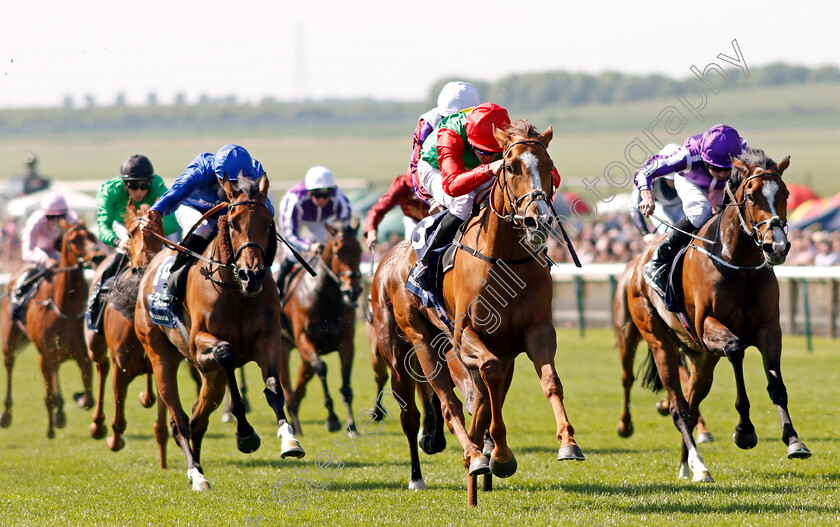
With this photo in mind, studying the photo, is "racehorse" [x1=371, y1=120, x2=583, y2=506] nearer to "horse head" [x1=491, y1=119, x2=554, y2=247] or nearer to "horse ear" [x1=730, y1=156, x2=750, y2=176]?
"horse head" [x1=491, y1=119, x2=554, y2=247]

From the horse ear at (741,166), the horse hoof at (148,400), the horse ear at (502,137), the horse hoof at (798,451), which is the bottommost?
the horse hoof at (148,400)

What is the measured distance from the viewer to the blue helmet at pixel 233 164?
658cm

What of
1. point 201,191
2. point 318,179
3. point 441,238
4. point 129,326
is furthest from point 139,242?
point 318,179

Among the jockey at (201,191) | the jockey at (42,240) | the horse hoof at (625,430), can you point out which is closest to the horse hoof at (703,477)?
the horse hoof at (625,430)

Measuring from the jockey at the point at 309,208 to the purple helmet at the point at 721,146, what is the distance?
13.4 ft

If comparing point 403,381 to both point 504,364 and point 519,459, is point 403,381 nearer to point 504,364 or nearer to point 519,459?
point 504,364

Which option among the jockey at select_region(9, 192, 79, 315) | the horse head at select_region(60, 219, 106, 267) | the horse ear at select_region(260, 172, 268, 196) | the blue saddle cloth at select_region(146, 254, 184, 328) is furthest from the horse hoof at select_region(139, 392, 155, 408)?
the horse ear at select_region(260, 172, 268, 196)

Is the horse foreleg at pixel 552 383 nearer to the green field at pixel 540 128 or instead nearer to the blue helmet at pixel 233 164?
the blue helmet at pixel 233 164

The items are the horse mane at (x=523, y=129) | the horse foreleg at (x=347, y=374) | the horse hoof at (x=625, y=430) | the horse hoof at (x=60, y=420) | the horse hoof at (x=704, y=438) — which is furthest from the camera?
the horse hoof at (x=60, y=420)

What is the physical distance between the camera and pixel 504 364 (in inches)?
236

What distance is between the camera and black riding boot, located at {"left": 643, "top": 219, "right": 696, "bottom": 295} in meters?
7.00

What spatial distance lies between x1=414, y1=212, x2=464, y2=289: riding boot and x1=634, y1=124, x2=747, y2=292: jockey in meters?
1.54

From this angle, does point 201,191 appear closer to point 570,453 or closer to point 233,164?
point 233,164

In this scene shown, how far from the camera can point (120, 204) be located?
8.60 metres
